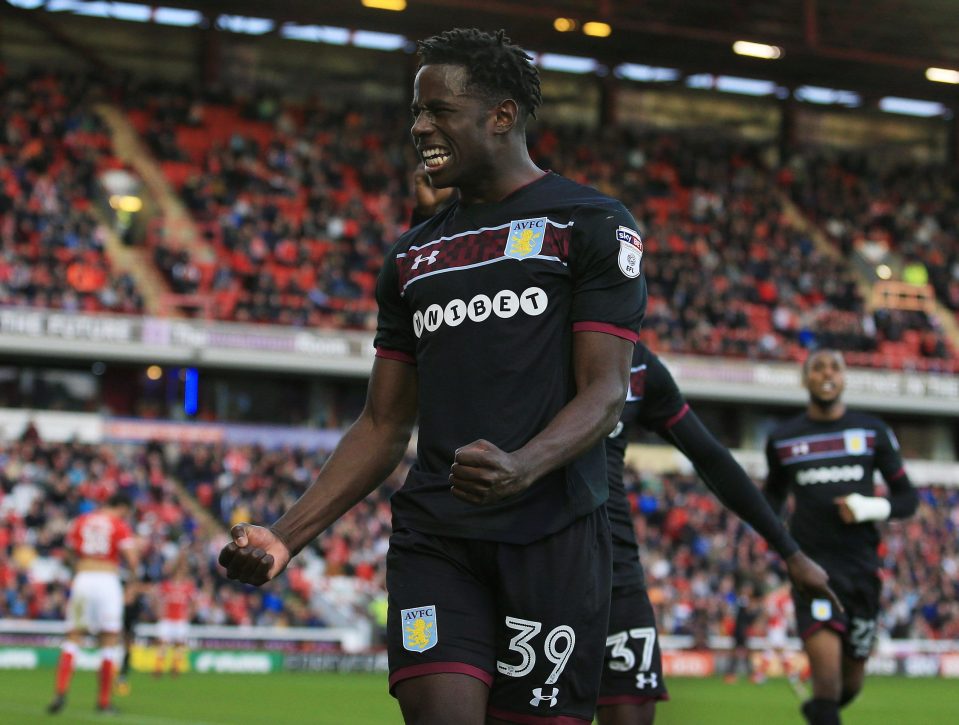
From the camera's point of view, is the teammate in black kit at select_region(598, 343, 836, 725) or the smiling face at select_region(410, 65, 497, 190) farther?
the teammate in black kit at select_region(598, 343, 836, 725)

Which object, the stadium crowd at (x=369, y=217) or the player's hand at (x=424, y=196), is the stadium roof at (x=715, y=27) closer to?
the stadium crowd at (x=369, y=217)

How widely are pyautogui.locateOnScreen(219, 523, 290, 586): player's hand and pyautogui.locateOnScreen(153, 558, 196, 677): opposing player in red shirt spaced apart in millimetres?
18240

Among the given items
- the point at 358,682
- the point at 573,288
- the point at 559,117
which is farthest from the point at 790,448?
the point at 559,117

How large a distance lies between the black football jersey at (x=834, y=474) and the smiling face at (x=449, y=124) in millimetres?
5454

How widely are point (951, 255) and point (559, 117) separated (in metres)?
11.4

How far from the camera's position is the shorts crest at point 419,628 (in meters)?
4.07

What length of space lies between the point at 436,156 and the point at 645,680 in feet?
10.2

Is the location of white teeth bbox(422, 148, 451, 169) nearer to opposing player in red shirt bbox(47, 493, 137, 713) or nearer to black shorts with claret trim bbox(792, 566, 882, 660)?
black shorts with claret trim bbox(792, 566, 882, 660)

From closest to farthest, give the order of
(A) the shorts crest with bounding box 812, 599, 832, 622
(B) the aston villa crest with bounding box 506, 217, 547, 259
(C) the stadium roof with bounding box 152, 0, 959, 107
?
(B) the aston villa crest with bounding box 506, 217, 547, 259 < (A) the shorts crest with bounding box 812, 599, 832, 622 < (C) the stadium roof with bounding box 152, 0, 959, 107

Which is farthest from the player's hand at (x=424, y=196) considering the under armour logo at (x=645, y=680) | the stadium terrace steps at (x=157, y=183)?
the stadium terrace steps at (x=157, y=183)

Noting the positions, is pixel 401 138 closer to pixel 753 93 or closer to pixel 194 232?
pixel 194 232

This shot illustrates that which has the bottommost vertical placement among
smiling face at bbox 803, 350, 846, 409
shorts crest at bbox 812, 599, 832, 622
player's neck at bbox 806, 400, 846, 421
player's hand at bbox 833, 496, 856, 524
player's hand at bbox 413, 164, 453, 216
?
shorts crest at bbox 812, 599, 832, 622

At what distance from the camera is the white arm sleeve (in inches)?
352

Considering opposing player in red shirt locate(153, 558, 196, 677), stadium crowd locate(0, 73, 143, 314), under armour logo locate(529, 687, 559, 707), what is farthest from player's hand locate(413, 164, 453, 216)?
stadium crowd locate(0, 73, 143, 314)
